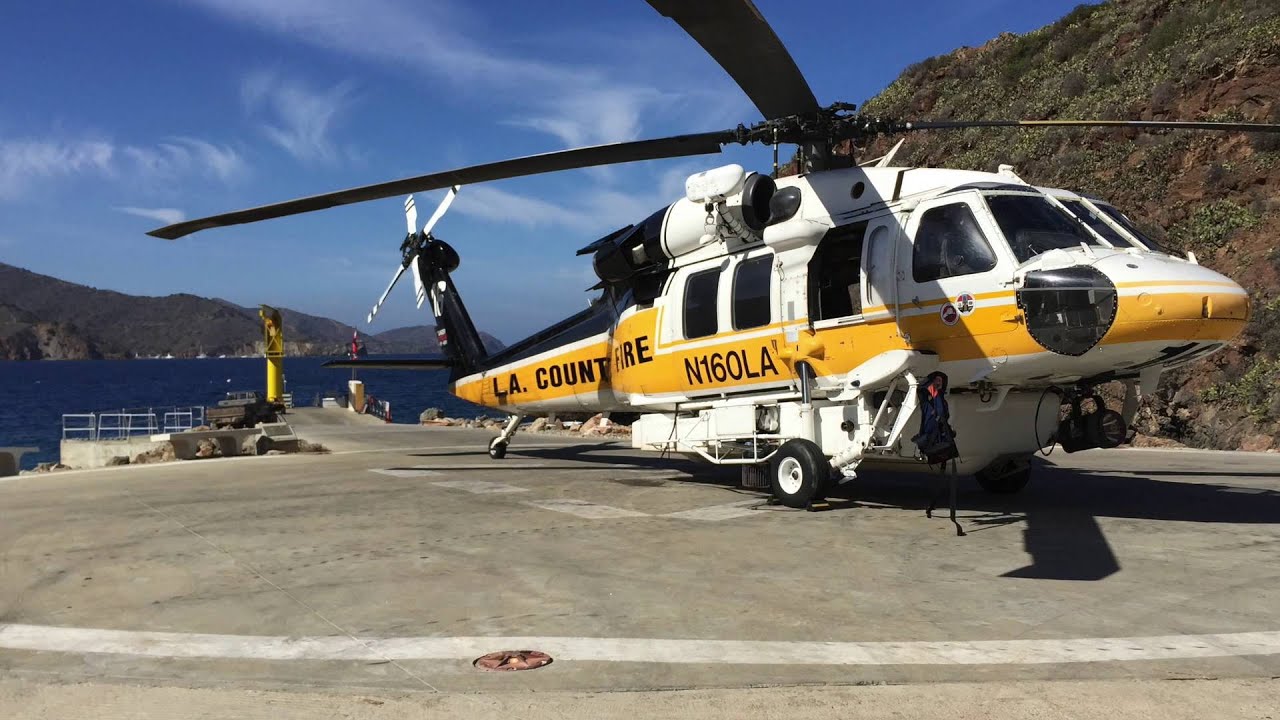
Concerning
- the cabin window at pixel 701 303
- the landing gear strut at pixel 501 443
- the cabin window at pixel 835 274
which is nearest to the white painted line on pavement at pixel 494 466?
the landing gear strut at pixel 501 443

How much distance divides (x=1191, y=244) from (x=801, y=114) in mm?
18464

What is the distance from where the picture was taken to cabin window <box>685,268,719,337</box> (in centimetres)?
1110

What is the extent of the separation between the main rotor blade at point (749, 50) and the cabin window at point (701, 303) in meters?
2.64

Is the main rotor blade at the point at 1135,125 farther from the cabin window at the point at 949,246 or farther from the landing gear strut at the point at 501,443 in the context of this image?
the landing gear strut at the point at 501,443

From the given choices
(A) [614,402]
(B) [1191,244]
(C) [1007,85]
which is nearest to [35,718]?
(A) [614,402]

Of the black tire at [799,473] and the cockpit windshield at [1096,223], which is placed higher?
the cockpit windshield at [1096,223]

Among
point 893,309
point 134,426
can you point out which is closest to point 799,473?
point 893,309

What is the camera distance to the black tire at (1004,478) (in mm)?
10328

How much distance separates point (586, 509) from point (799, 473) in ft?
8.17

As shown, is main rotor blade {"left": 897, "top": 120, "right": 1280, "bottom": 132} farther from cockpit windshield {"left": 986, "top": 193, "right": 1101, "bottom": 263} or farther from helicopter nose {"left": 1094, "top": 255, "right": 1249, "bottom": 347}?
helicopter nose {"left": 1094, "top": 255, "right": 1249, "bottom": 347}

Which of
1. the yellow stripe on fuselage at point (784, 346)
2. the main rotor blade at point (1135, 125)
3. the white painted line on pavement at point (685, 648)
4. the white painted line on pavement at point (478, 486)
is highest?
the main rotor blade at point (1135, 125)

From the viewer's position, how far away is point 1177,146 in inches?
969

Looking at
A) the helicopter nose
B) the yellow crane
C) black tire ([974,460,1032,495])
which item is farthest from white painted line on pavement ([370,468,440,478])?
the yellow crane

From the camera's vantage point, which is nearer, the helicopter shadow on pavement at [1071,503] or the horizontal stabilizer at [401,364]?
the helicopter shadow on pavement at [1071,503]
